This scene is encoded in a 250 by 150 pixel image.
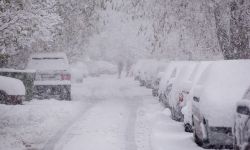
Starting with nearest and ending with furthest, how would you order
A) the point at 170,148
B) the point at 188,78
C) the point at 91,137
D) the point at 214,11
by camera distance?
the point at 170,148
the point at 91,137
the point at 188,78
the point at 214,11

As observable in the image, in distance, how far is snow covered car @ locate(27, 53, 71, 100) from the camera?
944 inches

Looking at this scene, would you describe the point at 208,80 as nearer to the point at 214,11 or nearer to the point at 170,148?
the point at 170,148

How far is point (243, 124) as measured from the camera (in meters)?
8.56

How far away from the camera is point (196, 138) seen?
12.4 m

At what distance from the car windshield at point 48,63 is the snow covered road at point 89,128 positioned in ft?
8.66

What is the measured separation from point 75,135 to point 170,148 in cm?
304

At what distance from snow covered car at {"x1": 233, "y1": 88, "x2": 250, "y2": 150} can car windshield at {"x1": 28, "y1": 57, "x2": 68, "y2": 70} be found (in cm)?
1591

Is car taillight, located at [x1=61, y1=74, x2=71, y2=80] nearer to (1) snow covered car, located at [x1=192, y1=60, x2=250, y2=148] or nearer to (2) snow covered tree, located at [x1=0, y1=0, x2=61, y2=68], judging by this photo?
(2) snow covered tree, located at [x1=0, y1=0, x2=61, y2=68]

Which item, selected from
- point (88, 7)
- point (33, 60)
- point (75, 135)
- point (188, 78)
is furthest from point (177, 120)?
point (33, 60)

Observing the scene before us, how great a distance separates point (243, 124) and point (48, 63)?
658 inches

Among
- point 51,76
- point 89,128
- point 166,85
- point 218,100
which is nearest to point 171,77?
point 166,85

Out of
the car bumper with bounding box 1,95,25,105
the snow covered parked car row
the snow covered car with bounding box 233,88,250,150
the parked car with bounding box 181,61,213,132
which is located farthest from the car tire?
the snow covered car with bounding box 233,88,250,150

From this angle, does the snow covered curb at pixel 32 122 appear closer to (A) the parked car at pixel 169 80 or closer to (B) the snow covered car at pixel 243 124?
(A) the parked car at pixel 169 80

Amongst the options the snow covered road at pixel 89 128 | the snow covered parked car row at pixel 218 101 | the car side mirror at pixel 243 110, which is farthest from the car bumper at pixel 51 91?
the car side mirror at pixel 243 110
